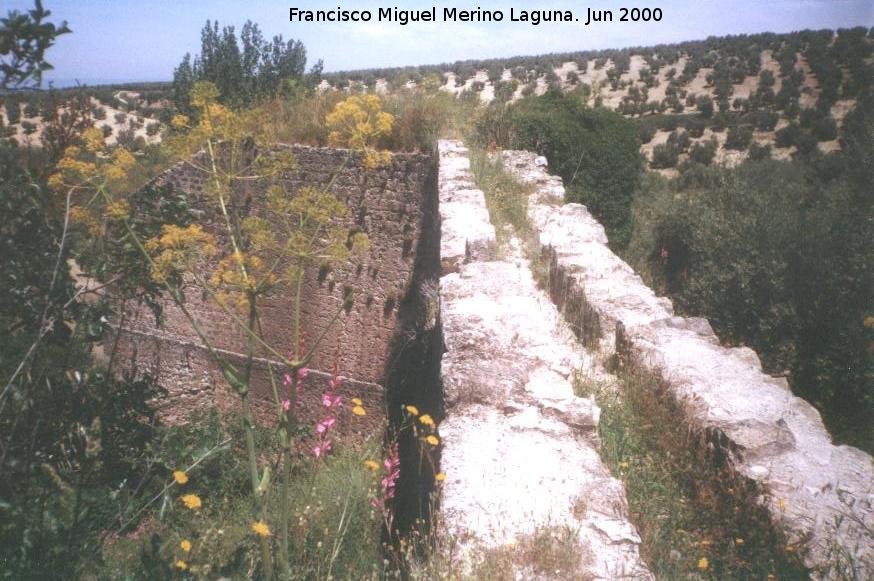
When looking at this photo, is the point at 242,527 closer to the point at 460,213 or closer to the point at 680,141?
the point at 460,213

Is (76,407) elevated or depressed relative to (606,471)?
elevated

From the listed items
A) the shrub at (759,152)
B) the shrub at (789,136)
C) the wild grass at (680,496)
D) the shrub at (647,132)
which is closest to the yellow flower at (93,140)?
the wild grass at (680,496)

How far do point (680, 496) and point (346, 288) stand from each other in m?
5.74

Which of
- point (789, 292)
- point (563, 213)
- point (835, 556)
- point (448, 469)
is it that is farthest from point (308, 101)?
point (789, 292)

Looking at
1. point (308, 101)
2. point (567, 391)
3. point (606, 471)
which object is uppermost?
point (308, 101)

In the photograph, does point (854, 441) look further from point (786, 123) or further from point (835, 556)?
point (786, 123)

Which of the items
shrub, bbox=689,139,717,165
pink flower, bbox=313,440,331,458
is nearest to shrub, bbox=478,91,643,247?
pink flower, bbox=313,440,331,458

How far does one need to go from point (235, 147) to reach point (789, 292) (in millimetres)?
10411

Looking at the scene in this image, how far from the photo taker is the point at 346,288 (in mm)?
7816

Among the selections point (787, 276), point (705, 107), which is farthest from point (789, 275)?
point (705, 107)

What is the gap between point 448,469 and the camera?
7.70ft

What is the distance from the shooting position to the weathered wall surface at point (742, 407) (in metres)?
2.32

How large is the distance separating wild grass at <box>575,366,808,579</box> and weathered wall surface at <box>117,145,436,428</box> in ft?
14.0

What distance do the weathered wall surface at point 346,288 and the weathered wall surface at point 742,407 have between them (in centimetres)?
248
